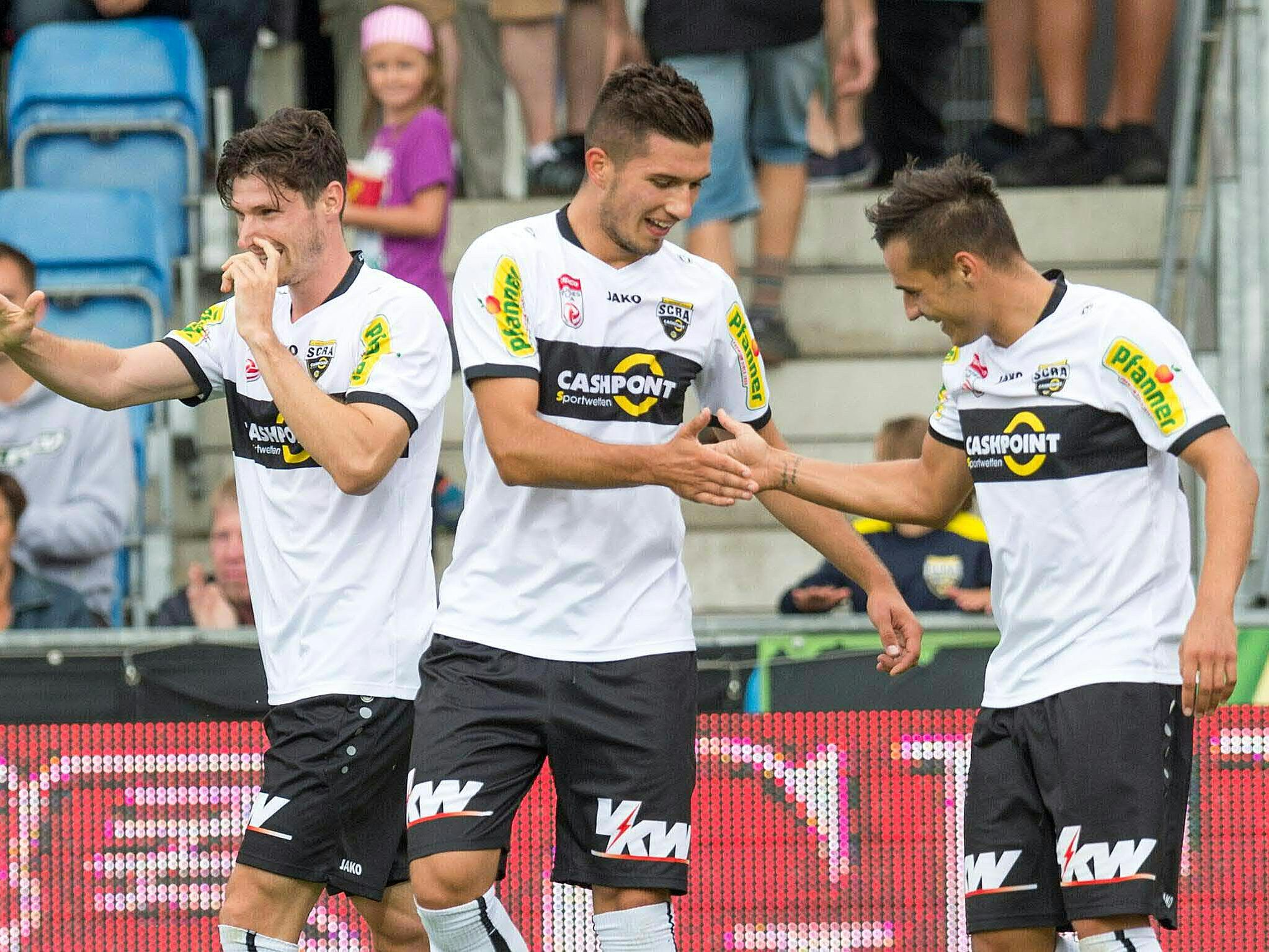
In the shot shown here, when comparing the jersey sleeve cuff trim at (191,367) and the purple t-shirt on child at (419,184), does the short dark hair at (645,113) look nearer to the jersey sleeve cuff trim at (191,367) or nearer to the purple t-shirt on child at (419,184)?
the jersey sleeve cuff trim at (191,367)

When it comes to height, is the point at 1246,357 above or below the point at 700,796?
above

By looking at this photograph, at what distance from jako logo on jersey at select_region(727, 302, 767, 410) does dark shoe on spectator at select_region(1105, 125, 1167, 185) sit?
16.4 ft

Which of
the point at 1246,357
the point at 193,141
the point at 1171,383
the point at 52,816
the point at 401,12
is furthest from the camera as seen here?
the point at 193,141

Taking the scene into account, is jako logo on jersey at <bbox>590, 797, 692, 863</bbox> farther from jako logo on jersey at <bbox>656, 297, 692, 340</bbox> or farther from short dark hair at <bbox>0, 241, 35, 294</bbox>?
short dark hair at <bbox>0, 241, 35, 294</bbox>

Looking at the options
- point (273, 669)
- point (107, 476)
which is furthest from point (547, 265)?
point (107, 476)

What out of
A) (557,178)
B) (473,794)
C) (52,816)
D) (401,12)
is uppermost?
(401,12)

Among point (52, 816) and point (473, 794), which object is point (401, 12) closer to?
point (52, 816)

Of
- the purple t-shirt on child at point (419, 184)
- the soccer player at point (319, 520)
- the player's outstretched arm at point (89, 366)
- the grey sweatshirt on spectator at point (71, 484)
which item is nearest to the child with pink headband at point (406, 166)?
the purple t-shirt on child at point (419, 184)

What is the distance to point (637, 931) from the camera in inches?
185

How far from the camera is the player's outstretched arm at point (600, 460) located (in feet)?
15.0

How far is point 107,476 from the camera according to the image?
7.73 meters

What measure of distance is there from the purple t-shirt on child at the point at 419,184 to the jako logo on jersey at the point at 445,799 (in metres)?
3.84

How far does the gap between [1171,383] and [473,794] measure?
182 centimetres

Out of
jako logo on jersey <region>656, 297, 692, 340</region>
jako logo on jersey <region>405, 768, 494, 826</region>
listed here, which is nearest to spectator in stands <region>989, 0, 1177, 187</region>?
jako logo on jersey <region>656, 297, 692, 340</region>
